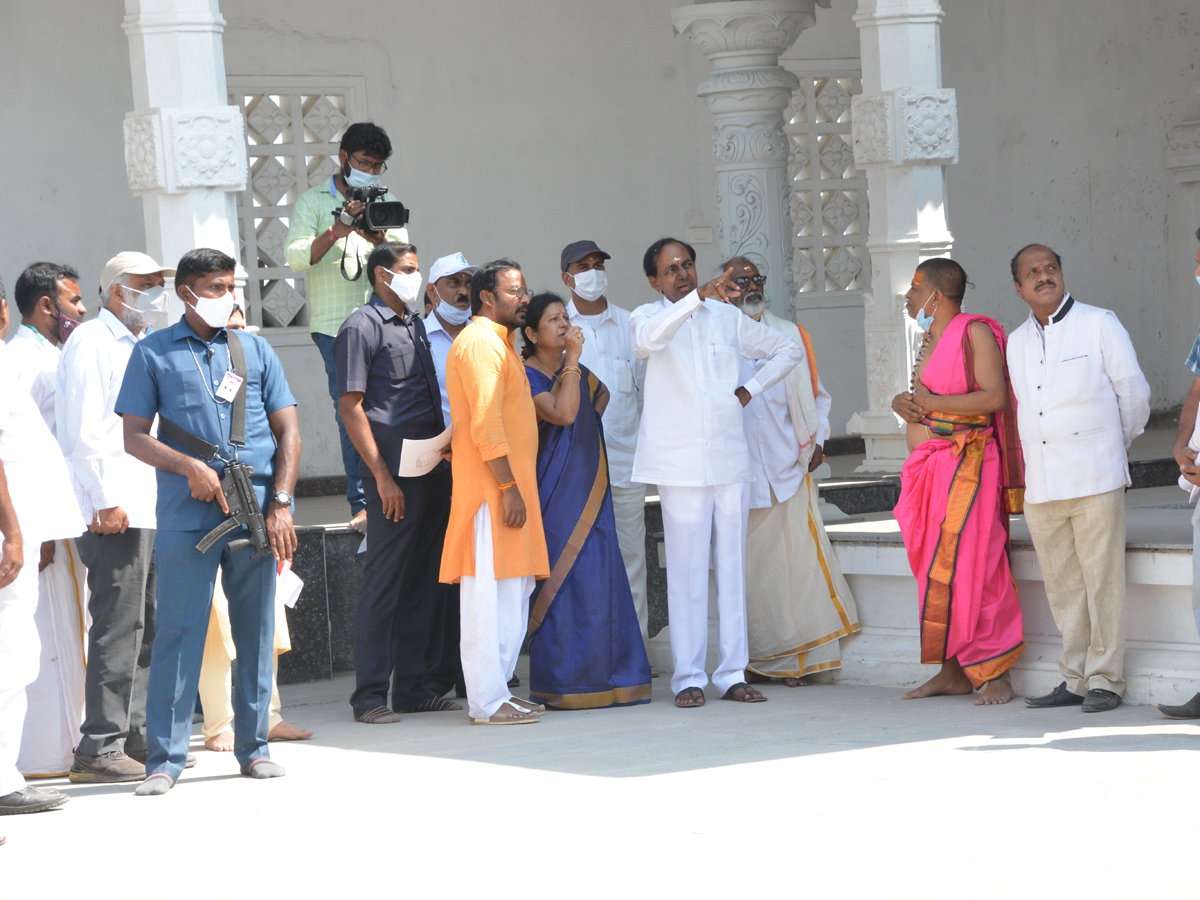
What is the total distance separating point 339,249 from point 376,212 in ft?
1.71

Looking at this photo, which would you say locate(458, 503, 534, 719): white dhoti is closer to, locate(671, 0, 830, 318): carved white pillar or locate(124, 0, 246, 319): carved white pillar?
locate(124, 0, 246, 319): carved white pillar

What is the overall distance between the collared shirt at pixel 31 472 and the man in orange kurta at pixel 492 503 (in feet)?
4.92

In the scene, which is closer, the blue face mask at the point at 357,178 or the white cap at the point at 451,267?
the white cap at the point at 451,267

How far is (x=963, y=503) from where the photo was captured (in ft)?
19.9

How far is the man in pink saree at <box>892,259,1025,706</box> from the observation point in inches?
238

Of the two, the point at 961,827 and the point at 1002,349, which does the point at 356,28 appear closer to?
the point at 1002,349

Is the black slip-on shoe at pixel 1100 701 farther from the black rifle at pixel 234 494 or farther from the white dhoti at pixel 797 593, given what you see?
the black rifle at pixel 234 494

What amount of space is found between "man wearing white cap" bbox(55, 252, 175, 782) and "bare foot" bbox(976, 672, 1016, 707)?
2.95 meters

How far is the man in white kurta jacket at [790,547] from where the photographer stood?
21.9 feet

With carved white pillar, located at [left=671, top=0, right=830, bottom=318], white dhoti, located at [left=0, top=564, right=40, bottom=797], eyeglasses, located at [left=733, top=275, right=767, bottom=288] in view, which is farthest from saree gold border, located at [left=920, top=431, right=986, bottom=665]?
white dhoti, located at [left=0, top=564, right=40, bottom=797]

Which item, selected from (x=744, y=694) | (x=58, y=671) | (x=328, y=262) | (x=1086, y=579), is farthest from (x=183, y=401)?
(x=1086, y=579)

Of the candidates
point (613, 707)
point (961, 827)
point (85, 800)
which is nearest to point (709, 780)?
point (961, 827)

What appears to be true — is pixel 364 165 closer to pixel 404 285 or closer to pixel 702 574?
pixel 404 285

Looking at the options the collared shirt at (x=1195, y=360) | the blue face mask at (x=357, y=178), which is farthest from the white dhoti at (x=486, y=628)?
the collared shirt at (x=1195, y=360)
